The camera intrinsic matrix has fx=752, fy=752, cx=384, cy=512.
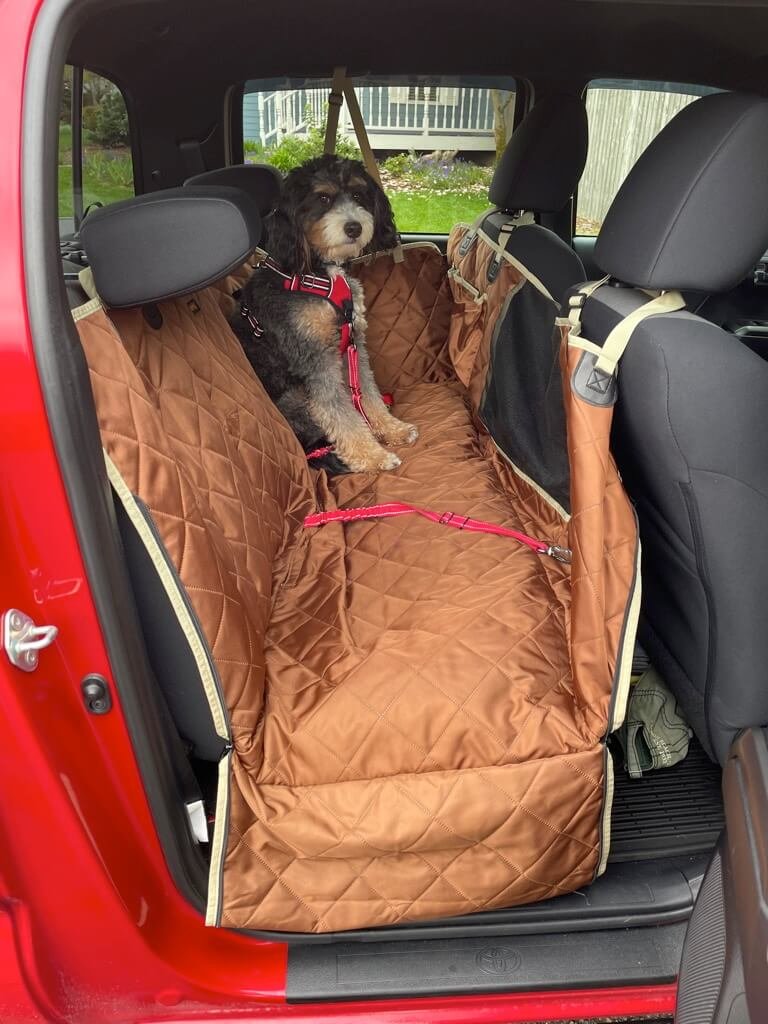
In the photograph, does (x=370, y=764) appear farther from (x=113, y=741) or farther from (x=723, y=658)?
(x=723, y=658)

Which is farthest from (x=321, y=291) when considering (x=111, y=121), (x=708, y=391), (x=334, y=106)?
(x=708, y=391)

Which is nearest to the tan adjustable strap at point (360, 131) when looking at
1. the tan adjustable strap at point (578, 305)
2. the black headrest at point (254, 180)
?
the black headrest at point (254, 180)

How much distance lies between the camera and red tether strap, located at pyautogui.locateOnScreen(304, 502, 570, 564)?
1.72 metres

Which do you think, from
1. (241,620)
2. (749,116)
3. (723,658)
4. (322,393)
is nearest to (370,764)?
(241,620)

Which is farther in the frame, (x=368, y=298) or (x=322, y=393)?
(x=368, y=298)

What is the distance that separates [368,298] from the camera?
2.98 metres

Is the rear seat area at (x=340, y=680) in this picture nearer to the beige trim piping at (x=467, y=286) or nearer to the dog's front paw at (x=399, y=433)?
the dog's front paw at (x=399, y=433)

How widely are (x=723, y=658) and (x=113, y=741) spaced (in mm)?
973

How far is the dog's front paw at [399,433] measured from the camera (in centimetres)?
272

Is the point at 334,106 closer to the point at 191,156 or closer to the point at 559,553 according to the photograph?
the point at 191,156

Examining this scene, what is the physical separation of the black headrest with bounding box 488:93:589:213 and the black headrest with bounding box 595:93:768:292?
951 mm

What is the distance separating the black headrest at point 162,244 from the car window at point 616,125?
72.2 inches

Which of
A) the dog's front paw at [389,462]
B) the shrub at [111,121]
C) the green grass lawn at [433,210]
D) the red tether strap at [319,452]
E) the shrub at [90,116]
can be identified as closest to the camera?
the shrub at [90,116]

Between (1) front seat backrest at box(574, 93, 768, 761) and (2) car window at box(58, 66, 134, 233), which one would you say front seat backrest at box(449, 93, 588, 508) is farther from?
(2) car window at box(58, 66, 134, 233)
